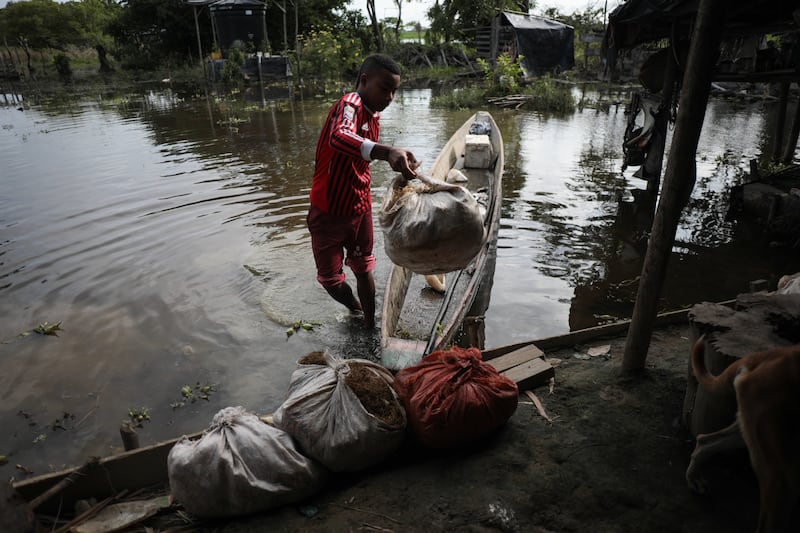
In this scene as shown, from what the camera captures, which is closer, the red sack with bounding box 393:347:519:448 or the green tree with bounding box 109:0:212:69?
the red sack with bounding box 393:347:519:448

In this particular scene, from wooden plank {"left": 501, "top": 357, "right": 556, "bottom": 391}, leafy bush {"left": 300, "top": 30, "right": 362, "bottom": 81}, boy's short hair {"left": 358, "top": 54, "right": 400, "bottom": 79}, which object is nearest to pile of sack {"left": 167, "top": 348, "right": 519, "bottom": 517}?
wooden plank {"left": 501, "top": 357, "right": 556, "bottom": 391}

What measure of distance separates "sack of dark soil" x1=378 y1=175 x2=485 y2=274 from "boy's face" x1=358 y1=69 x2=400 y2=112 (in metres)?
0.92

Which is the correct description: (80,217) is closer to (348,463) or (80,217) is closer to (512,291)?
(512,291)

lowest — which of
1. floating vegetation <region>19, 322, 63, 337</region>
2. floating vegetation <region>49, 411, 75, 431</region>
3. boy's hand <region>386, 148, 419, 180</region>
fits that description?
floating vegetation <region>49, 411, 75, 431</region>

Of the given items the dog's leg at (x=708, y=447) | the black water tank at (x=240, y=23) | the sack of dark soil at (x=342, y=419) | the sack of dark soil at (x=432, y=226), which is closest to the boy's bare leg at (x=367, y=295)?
the sack of dark soil at (x=432, y=226)

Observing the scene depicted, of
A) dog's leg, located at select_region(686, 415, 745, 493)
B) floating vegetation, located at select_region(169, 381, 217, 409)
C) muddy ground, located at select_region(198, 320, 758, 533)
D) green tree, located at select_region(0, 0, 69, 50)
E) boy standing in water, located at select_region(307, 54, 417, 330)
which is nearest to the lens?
dog's leg, located at select_region(686, 415, 745, 493)

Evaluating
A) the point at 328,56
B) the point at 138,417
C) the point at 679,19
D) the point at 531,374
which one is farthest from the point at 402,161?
the point at 328,56

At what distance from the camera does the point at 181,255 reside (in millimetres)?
5887

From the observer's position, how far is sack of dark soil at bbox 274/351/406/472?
7.21 ft

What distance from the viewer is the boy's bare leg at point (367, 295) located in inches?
158

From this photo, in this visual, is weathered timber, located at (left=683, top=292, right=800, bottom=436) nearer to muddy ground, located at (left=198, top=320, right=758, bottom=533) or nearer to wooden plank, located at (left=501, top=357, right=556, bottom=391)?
muddy ground, located at (left=198, top=320, right=758, bottom=533)

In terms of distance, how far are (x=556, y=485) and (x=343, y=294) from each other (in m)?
2.36

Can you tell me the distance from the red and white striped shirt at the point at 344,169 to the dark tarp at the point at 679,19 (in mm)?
3772

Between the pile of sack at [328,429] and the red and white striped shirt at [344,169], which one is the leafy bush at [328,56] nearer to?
the red and white striped shirt at [344,169]
